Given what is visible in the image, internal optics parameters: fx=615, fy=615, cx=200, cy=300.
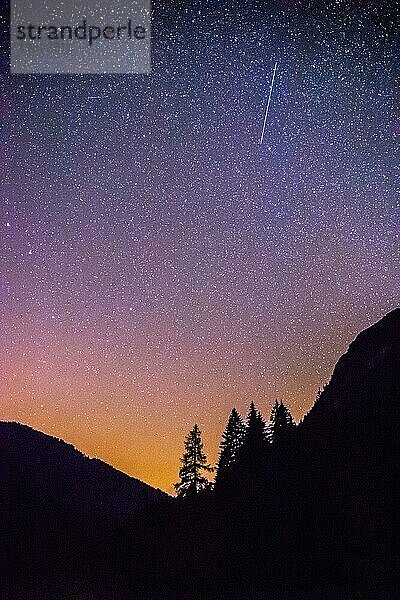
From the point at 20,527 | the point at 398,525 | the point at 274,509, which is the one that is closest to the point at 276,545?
the point at 274,509

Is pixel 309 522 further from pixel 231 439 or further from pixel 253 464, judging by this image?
pixel 231 439

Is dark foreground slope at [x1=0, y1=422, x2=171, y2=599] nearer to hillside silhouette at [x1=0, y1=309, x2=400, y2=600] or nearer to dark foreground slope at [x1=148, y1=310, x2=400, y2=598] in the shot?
hillside silhouette at [x1=0, y1=309, x2=400, y2=600]

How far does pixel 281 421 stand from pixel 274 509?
19788 millimetres

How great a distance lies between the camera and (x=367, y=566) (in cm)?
2466

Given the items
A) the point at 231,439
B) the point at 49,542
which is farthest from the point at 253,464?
the point at 49,542

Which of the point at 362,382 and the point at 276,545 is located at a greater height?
the point at 362,382

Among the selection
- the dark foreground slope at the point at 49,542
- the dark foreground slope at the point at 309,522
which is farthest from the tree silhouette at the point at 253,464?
the dark foreground slope at the point at 49,542

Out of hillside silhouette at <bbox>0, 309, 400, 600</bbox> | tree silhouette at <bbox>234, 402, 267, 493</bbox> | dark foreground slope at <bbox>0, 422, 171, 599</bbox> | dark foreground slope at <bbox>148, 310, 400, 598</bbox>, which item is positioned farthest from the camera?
dark foreground slope at <bbox>0, 422, 171, 599</bbox>

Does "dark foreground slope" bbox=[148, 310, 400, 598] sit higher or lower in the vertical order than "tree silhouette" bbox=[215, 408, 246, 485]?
lower

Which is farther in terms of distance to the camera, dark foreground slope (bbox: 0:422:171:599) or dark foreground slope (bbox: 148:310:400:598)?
dark foreground slope (bbox: 0:422:171:599)

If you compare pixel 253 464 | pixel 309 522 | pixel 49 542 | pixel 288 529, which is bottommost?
pixel 288 529

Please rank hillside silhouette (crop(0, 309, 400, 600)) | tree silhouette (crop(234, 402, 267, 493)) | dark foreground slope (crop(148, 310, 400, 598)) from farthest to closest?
tree silhouette (crop(234, 402, 267, 493)) → hillside silhouette (crop(0, 309, 400, 600)) → dark foreground slope (crop(148, 310, 400, 598))

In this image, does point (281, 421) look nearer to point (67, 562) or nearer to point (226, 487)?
point (226, 487)

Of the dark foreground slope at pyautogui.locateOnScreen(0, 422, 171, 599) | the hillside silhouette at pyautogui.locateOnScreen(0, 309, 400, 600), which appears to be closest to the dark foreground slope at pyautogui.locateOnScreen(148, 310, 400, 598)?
the hillside silhouette at pyautogui.locateOnScreen(0, 309, 400, 600)
